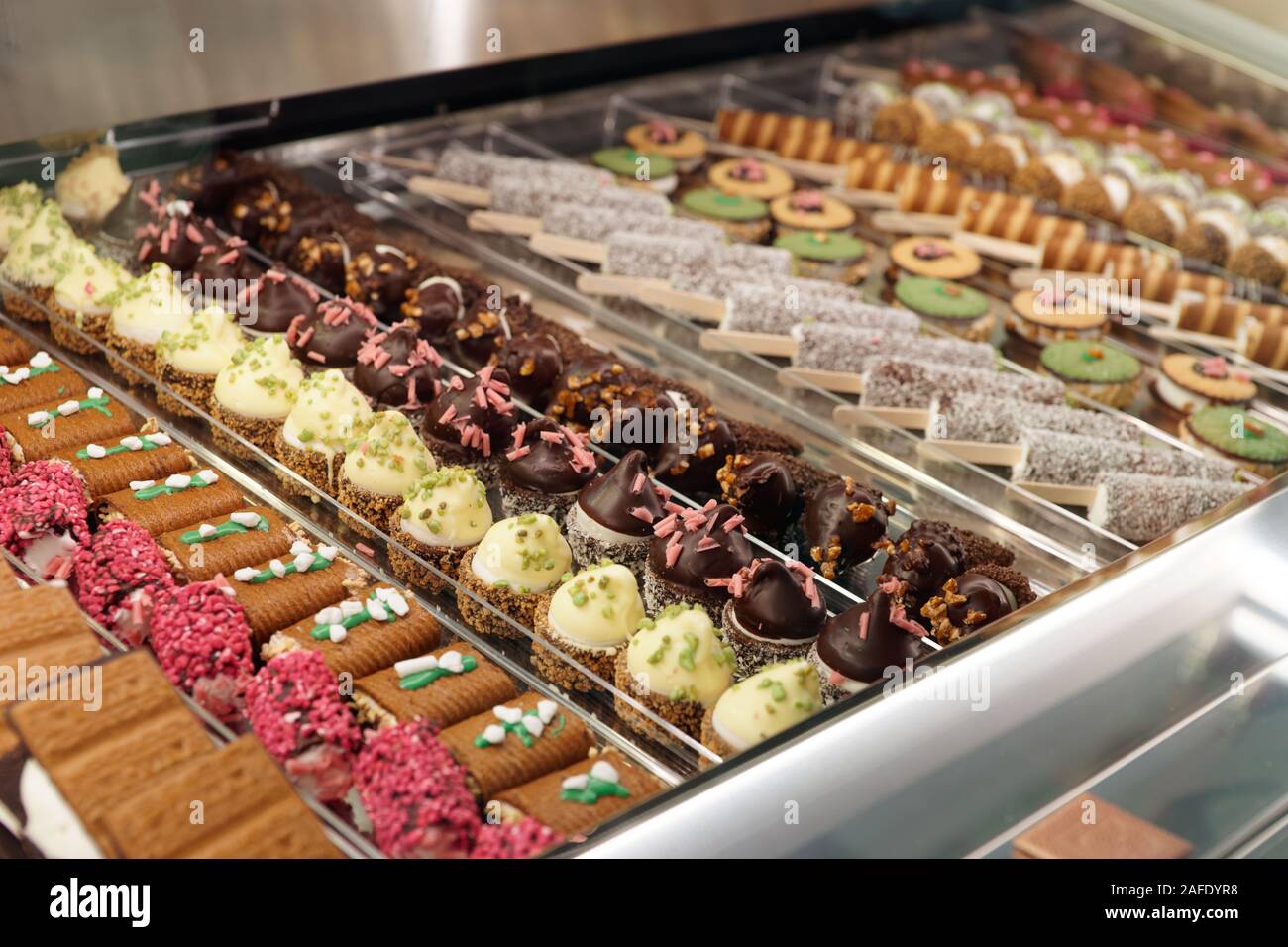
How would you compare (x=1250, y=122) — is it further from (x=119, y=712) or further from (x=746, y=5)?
(x=119, y=712)

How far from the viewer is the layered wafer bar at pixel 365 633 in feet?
9.37

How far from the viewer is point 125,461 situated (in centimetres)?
335

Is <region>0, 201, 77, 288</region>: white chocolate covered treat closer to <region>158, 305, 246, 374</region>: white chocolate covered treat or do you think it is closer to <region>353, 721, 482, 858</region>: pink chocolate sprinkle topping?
<region>158, 305, 246, 374</region>: white chocolate covered treat

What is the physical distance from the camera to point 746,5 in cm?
542

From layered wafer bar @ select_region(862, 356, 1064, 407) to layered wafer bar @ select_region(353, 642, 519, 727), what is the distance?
175 cm

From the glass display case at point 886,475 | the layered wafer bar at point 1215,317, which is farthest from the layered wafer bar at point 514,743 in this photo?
the layered wafer bar at point 1215,317

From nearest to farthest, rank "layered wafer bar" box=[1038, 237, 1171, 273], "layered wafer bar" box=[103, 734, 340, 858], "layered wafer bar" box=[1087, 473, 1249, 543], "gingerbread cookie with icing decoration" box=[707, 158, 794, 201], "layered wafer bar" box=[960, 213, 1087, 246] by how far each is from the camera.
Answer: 1. "layered wafer bar" box=[103, 734, 340, 858]
2. "layered wafer bar" box=[1087, 473, 1249, 543]
3. "layered wafer bar" box=[1038, 237, 1171, 273]
4. "layered wafer bar" box=[960, 213, 1087, 246]
5. "gingerbread cookie with icing decoration" box=[707, 158, 794, 201]

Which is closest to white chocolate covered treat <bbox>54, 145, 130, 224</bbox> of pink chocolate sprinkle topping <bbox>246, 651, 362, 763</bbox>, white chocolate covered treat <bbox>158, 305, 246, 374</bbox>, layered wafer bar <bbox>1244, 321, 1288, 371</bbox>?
white chocolate covered treat <bbox>158, 305, 246, 374</bbox>

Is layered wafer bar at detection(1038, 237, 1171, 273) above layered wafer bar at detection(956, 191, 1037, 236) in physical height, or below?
below

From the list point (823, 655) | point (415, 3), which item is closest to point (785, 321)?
point (415, 3)

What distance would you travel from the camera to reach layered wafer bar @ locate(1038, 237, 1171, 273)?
17.2ft

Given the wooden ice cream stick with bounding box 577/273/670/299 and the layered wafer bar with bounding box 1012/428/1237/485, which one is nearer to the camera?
the layered wafer bar with bounding box 1012/428/1237/485

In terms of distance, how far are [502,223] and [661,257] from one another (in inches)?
23.8
